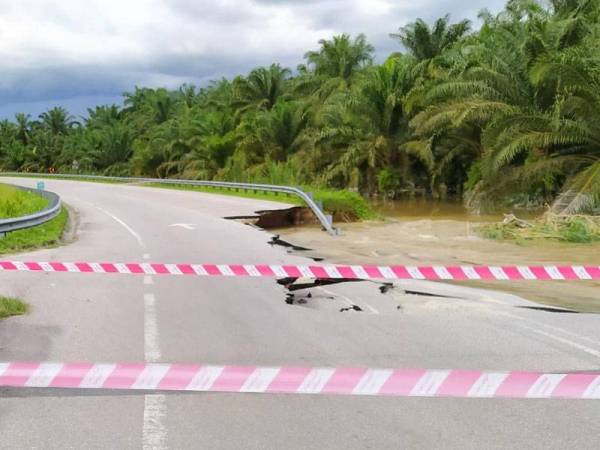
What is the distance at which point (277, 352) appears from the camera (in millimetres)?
6238

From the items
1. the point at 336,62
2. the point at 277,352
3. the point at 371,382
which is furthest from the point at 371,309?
the point at 336,62

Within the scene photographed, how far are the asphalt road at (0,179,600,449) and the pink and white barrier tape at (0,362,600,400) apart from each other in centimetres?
10

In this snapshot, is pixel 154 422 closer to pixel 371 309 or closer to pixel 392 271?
pixel 371 309

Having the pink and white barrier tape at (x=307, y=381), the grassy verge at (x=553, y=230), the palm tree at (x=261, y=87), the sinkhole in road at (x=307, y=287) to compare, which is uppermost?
the palm tree at (x=261, y=87)

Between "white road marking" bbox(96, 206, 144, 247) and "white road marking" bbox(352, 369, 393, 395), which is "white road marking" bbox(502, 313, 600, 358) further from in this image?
"white road marking" bbox(96, 206, 144, 247)

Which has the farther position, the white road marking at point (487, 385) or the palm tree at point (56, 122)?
the palm tree at point (56, 122)

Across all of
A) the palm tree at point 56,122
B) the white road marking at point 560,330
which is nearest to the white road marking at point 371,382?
the white road marking at point 560,330

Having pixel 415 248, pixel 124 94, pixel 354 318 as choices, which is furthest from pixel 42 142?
pixel 354 318

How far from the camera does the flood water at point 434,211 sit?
995 inches

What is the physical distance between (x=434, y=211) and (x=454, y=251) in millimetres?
16938

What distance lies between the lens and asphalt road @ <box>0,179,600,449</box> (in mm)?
4340

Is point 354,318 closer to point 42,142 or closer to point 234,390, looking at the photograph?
point 234,390

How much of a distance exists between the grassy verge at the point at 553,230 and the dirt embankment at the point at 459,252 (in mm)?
431

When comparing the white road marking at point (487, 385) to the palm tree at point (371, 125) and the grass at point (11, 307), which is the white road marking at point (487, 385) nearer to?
the grass at point (11, 307)
